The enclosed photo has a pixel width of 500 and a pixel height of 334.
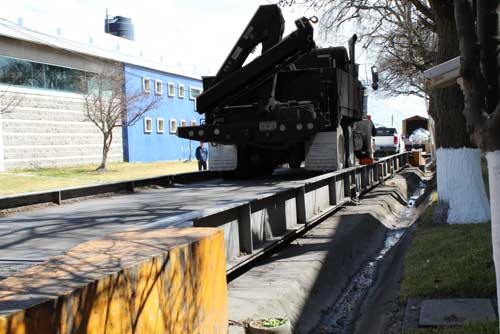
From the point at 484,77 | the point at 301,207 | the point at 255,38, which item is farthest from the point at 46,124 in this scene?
the point at 484,77

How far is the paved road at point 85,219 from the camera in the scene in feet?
18.5

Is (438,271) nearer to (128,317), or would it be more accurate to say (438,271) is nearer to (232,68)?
(128,317)

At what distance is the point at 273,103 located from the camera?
12.5 meters

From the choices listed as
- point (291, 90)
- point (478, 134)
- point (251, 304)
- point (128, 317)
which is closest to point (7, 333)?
point (128, 317)

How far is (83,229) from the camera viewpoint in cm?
675

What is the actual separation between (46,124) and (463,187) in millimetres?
26142

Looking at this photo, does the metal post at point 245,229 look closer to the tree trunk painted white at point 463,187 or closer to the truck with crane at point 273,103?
the tree trunk painted white at point 463,187

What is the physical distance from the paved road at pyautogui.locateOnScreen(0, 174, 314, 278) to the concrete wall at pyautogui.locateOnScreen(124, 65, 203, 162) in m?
24.8

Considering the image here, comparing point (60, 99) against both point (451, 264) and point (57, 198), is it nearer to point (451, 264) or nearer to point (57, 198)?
point (57, 198)

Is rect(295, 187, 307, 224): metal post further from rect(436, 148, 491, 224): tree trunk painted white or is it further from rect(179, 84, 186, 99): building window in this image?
rect(179, 84, 186, 99): building window

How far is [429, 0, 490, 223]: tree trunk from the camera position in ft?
32.2

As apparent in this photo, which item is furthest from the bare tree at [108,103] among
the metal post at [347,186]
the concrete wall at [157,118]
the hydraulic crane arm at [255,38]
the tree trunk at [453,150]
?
the tree trunk at [453,150]

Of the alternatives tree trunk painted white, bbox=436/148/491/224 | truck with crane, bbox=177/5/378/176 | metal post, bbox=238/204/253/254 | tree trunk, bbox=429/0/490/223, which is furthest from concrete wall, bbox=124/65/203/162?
metal post, bbox=238/204/253/254

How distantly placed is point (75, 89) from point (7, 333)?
32.8m
